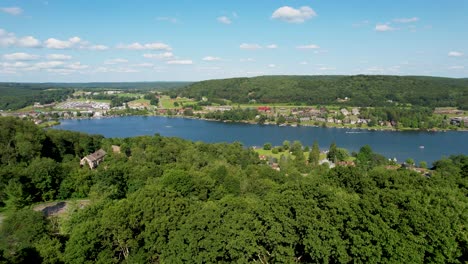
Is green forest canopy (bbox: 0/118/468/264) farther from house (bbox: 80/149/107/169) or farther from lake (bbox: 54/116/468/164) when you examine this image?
lake (bbox: 54/116/468/164)

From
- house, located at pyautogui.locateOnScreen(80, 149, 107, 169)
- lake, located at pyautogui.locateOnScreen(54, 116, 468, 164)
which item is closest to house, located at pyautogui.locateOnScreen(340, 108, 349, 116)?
lake, located at pyautogui.locateOnScreen(54, 116, 468, 164)

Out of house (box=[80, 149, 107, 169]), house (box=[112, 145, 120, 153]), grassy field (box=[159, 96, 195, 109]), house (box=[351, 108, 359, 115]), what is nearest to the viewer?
house (box=[80, 149, 107, 169])

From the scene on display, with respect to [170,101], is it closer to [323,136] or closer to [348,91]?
[348,91]

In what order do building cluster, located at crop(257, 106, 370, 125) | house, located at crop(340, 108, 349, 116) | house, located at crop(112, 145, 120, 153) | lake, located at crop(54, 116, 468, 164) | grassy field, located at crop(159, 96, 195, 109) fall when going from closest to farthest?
house, located at crop(112, 145, 120, 153) < lake, located at crop(54, 116, 468, 164) < building cluster, located at crop(257, 106, 370, 125) < house, located at crop(340, 108, 349, 116) < grassy field, located at crop(159, 96, 195, 109)

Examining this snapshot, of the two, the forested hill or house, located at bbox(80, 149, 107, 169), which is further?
the forested hill

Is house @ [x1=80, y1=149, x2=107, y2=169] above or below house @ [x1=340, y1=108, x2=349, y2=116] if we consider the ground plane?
below

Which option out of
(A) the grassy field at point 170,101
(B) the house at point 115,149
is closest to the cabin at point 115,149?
(B) the house at point 115,149

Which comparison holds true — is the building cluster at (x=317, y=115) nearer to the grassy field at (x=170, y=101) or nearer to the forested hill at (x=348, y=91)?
the forested hill at (x=348, y=91)
